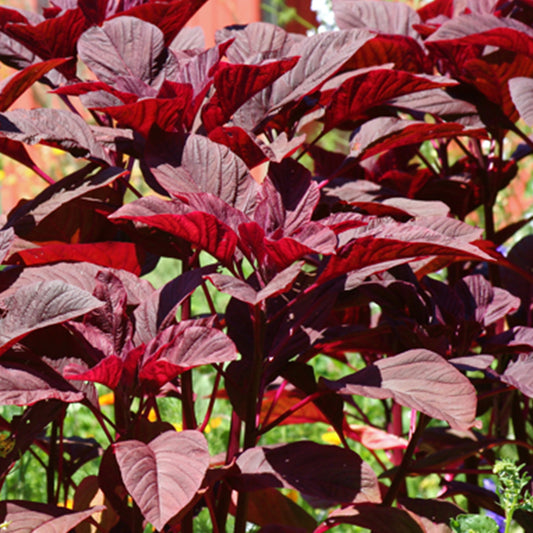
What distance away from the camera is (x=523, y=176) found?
14.6 ft

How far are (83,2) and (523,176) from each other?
3.75 metres

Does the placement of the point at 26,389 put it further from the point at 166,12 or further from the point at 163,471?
the point at 166,12

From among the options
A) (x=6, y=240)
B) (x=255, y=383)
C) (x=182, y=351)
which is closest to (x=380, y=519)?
(x=255, y=383)

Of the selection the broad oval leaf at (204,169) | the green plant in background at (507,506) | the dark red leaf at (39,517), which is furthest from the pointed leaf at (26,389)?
the green plant in background at (507,506)

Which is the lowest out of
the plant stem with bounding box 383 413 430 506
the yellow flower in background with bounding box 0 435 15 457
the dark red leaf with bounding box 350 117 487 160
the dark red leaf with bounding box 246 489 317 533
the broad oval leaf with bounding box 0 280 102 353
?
the dark red leaf with bounding box 246 489 317 533

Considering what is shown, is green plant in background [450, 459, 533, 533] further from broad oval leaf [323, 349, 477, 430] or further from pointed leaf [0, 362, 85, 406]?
pointed leaf [0, 362, 85, 406]

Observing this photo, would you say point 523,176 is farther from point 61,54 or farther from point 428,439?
point 61,54

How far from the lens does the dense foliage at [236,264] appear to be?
82 centimetres

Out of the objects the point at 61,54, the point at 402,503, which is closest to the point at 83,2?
the point at 61,54

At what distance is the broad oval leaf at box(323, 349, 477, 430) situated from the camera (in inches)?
32.3

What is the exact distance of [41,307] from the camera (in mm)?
795

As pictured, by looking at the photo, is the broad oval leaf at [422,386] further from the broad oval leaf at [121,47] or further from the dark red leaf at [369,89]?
the broad oval leaf at [121,47]

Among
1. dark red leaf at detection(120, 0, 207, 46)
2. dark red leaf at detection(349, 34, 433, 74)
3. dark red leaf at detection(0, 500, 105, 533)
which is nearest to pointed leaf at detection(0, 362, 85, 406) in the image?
dark red leaf at detection(0, 500, 105, 533)

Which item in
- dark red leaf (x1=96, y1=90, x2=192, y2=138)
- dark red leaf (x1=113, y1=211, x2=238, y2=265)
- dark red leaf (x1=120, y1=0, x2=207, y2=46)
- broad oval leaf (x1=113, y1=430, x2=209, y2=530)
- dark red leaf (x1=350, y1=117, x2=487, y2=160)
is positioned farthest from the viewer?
dark red leaf (x1=120, y1=0, x2=207, y2=46)
